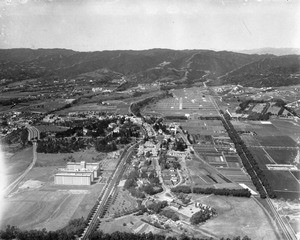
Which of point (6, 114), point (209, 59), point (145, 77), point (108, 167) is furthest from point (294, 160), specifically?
point (209, 59)

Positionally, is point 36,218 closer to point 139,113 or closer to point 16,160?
point 16,160

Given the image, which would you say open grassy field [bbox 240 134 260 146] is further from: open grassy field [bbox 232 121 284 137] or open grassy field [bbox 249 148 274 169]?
open grassy field [bbox 249 148 274 169]

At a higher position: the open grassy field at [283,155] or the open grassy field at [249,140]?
the open grassy field at [249,140]

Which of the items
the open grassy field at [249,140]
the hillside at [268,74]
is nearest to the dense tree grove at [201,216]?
the open grassy field at [249,140]

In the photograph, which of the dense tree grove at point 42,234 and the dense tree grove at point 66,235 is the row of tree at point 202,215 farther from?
the dense tree grove at point 42,234

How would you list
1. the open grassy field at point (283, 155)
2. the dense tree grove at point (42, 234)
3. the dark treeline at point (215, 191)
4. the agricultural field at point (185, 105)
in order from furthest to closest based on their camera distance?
1. the agricultural field at point (185, 105)
2. the open grassy field at point (283, 155)
3. the dark treeline at point (215, 191)
4. the dense tree grove at point (42, 234)

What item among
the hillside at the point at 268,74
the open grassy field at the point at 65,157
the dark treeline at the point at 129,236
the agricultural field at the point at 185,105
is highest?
the hillside at the point at 268,74
